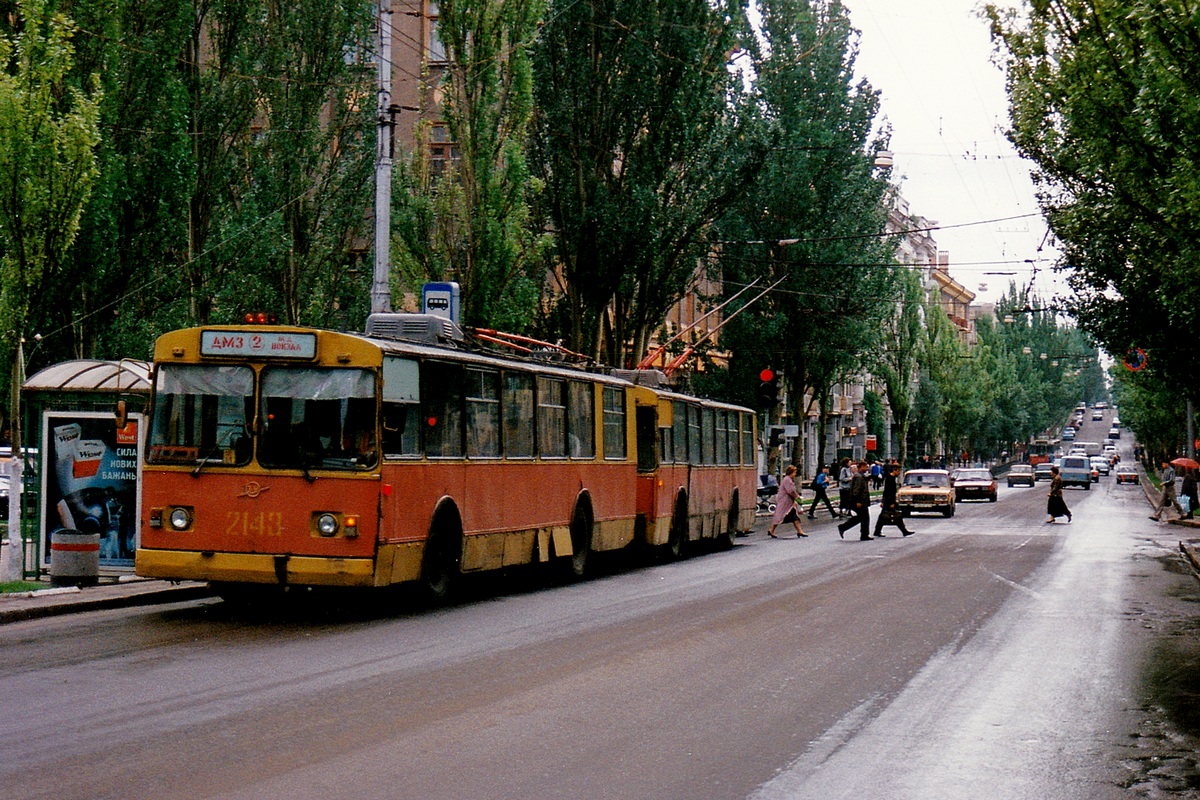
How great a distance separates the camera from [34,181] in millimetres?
18109

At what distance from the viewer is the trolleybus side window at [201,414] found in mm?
14906

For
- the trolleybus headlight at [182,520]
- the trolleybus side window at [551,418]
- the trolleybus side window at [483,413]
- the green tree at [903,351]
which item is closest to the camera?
the trolleybus headlight at [182,520]

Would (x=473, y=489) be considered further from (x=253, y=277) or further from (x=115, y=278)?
(x=253, y=277)

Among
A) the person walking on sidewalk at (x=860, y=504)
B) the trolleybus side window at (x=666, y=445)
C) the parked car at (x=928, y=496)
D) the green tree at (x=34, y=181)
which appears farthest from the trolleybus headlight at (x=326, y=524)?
the parked car at (x=928, y=496)

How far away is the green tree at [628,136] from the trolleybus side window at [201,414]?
745 inches

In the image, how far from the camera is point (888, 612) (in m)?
16.3

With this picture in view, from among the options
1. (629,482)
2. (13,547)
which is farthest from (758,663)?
(629,482)

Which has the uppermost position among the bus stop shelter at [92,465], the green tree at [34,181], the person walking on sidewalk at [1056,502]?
the green tree at [34,181]

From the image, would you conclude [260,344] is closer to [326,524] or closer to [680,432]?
[326,524]

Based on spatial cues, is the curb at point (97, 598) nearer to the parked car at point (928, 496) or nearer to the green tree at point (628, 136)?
the green tree at point (628, 136)

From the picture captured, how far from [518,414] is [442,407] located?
244 cm

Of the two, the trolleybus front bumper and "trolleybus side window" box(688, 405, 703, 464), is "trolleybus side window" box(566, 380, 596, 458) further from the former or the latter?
the trolleybus front bumper

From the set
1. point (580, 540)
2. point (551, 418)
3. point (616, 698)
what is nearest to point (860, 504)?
point (580, 540)

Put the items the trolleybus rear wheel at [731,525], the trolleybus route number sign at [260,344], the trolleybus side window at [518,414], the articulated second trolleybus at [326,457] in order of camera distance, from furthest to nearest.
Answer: the trolleybus rear wheel at [731,525] → the trolleybus side window at [518,414] → the trolleybus route number sign at [260,344] → the articulated second trolleybus at [326,457]
